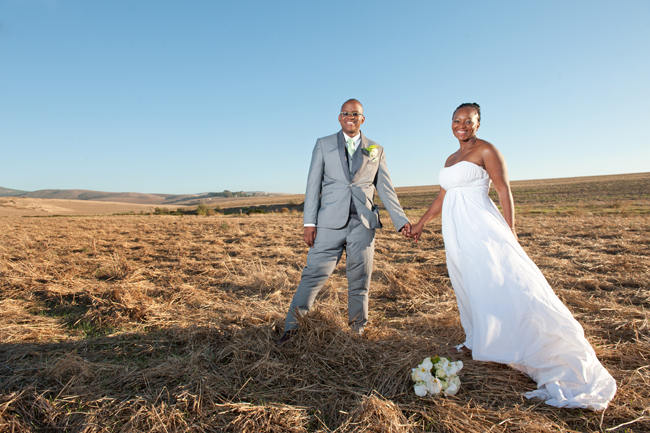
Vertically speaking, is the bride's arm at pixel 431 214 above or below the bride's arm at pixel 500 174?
below

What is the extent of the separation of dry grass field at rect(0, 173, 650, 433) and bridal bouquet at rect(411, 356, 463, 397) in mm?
79

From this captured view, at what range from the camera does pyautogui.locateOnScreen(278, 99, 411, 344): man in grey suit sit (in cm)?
333

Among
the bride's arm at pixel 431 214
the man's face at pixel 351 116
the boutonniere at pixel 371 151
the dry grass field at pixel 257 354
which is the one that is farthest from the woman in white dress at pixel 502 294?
the man's face at pixel 351 116

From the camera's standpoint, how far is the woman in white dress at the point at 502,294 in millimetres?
2283

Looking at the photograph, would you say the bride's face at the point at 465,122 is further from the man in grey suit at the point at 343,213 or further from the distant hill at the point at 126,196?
the distant hill at the point at 126,196

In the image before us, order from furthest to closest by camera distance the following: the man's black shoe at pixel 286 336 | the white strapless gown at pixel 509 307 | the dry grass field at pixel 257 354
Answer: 1. the man's black shoe at pixel 286 336
2. the white strapless gown at pixel 509 307
3. the dry grass field at pixel 257 354

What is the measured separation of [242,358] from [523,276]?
2.30 metres

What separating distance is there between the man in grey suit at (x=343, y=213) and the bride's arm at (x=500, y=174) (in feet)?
A: 3.39

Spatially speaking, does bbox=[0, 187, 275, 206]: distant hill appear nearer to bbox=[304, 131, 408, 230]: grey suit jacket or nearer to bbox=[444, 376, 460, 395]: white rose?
bbox=[304, 131, 408, 230]: grey suit jacket

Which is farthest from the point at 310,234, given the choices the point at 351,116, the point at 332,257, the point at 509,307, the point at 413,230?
the point at 509,307

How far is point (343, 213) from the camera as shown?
3303 millimetres

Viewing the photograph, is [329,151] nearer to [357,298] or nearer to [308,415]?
[357,298]

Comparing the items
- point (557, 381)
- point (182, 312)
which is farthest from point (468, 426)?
point (182, 312)

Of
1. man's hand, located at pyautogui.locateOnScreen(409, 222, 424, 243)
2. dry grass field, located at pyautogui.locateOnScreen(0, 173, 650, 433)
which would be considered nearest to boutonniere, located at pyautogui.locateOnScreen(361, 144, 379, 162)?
man's hand, located at pyautogui.locateOnScreen(409, 222, 424, 243)
